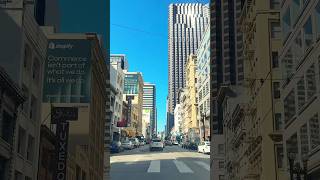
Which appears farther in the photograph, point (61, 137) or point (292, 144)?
point (61, 137)

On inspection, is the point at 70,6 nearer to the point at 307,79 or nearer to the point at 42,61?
the point at 42,61

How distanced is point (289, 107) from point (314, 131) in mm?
8285

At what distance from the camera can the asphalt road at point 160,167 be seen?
488ft

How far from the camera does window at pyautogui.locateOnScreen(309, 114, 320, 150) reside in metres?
39.3

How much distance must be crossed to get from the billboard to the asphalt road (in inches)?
2640

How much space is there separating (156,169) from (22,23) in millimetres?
117388

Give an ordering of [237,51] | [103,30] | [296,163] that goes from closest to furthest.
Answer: [296,163]
[103,30]
[237,51]

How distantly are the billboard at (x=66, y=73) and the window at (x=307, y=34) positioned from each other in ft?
129

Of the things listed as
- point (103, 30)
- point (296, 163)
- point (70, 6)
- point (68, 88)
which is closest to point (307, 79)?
point (296, 163)

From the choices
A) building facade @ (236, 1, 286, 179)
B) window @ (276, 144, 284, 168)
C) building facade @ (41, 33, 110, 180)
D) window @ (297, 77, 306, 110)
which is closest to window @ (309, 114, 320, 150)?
window @ (297, 77, 306, 110)

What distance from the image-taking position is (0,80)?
40125mm

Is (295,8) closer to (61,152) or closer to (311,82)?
(311,82)

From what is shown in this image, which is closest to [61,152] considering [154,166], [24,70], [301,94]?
[24,70]

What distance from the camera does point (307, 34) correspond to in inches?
1667
